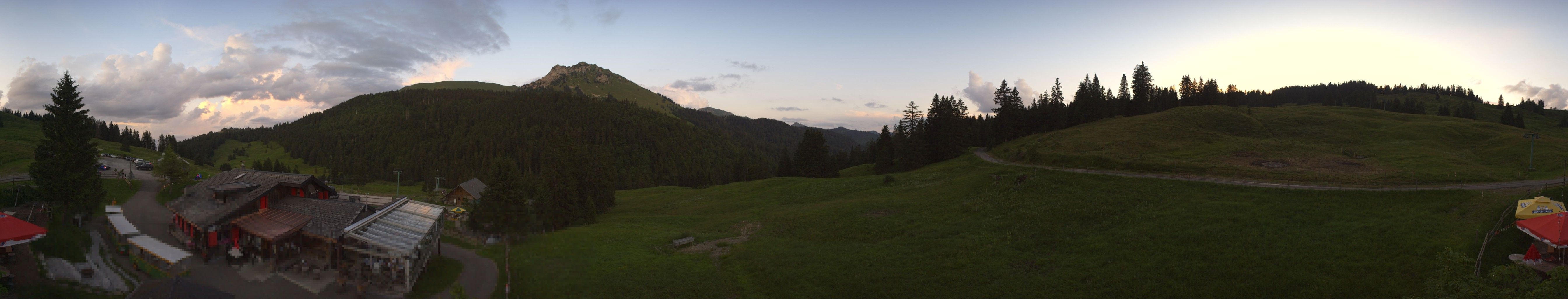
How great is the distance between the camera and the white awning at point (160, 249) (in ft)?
83.4

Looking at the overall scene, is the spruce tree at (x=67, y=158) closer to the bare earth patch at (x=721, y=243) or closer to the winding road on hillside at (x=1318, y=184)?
the bare earth patch at (x=721, y=243)

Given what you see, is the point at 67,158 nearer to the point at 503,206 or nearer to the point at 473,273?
the point at 503,206

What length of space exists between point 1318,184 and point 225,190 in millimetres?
66814

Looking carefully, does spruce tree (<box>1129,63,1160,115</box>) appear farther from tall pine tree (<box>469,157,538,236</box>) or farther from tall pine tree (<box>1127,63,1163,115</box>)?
tall pine tree (<box>469,157,538,236</box>)

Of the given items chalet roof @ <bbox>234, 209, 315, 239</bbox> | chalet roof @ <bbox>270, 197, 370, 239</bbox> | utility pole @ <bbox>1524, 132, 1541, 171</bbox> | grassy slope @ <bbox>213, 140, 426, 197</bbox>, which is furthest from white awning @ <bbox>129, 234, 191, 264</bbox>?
utility pole @ <bbox>1524, 132, 1541, 171</bbox>

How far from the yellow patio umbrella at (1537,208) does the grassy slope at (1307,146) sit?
14601mm

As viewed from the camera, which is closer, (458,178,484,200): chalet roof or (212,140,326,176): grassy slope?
(458,178,484,200): chalet roof

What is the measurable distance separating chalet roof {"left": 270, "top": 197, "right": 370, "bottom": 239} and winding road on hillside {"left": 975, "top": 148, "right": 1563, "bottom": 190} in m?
49.5

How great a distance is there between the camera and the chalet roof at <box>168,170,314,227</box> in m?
27.3

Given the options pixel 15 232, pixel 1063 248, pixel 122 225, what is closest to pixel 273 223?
pixel 15 232

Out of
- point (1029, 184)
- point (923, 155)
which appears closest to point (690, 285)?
point (1029, 184)

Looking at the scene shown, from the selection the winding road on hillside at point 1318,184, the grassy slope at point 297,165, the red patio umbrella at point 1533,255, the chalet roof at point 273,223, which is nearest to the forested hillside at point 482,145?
the grassy slope at point 297,165

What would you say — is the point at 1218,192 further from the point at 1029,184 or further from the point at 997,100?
the point at 997,100

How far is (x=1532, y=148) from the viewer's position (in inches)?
1521
